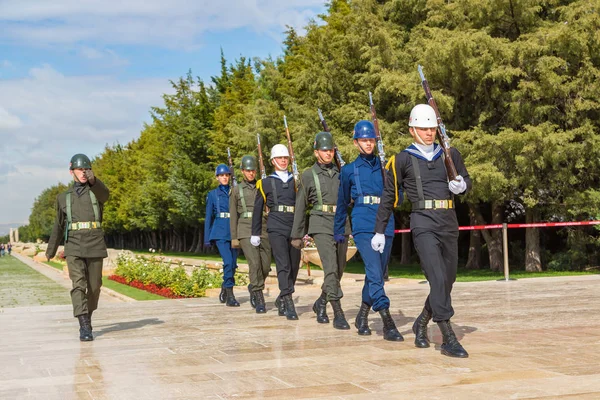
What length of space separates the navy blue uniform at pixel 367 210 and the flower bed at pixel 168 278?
29.2ft

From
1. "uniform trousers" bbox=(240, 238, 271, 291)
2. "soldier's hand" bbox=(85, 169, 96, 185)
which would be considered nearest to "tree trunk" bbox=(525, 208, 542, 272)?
"uniform trousers" bbox=(240, 238, 271, 291)

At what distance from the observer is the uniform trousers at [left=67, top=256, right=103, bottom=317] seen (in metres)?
10.1

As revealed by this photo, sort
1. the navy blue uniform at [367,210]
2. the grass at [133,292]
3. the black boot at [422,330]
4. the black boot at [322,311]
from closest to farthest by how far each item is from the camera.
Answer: the black boot at [422,330] < the navy blue uniform at [367,210] < the black boot at [322,311] < the grass at [133,292]

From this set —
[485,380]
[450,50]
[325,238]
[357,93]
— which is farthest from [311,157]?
[485,380]

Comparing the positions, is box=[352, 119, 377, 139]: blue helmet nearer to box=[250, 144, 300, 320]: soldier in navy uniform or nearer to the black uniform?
the black uniform

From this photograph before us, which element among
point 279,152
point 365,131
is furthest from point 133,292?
point 365,131

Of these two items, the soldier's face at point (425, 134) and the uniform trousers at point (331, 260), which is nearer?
the soldier's face at point (425, 134)

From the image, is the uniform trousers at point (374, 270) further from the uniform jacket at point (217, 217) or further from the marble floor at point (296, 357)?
the uniform jacket at point (217, 217)

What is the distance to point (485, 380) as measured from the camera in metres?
6.41

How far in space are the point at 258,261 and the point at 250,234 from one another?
48cm

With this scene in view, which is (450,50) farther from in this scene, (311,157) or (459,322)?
(459,322)

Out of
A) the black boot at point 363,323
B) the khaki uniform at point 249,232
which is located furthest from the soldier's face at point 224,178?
the black boot at point 363,323

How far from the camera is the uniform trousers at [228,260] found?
13.9 m

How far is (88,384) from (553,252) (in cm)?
2470
